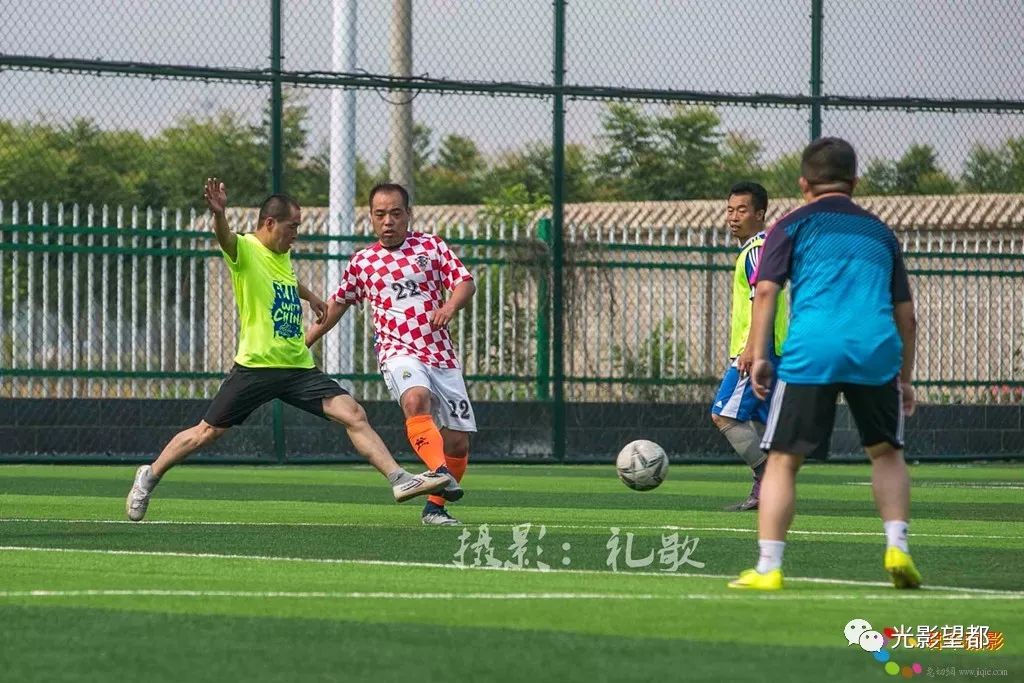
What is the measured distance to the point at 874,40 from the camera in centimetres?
1886

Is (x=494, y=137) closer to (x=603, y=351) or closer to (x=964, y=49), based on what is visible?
(x=603, y=351)

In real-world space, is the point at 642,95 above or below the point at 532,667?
above

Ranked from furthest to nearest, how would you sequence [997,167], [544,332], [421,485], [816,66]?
[997,167] → [816,66] → [544,332] → [421,485]

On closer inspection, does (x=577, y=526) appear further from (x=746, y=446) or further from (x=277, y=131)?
(x=277, y=131)

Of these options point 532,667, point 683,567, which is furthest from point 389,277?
point 532,667

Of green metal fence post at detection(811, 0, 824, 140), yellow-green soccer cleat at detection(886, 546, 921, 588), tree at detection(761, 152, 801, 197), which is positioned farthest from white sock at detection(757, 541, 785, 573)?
tree at detection(761, 152, 801, 197)

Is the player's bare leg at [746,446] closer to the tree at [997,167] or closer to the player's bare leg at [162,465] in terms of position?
the player's bare leg at [162,465]

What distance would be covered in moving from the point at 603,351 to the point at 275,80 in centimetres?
403

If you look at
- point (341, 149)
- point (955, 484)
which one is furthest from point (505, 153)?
point (955, 484)

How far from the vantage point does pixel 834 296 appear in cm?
718

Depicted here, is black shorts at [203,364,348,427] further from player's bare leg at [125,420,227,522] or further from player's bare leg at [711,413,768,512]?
player's bare leg at [711,413,768,512]

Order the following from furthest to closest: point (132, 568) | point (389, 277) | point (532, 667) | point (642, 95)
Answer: point (642, 95) → point (389, 277) → point (132, 568) → point (532, 667)

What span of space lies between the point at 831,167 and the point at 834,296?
0.50 m

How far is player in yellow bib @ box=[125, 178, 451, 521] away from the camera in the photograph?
1089cm
